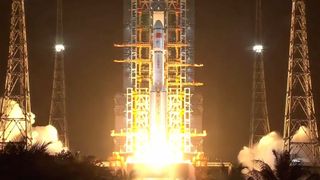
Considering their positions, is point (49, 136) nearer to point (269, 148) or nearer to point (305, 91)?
point (269, 148)

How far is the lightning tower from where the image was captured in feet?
128

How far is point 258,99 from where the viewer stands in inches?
1722

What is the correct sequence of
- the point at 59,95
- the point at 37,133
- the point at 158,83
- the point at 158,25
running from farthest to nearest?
the point at 59,95, the point at 37,133, the point at 158,83, the point at 158,25

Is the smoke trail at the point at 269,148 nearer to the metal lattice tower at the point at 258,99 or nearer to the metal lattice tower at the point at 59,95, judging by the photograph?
the metal lattice tower at the point at 258,99

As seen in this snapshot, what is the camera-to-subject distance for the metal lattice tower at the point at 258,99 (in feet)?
133

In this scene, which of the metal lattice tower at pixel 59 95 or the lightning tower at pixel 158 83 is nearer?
the lightning tower at pixel 158 83

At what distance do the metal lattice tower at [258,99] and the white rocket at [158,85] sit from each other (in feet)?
15.7

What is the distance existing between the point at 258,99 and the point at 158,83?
7.50 m

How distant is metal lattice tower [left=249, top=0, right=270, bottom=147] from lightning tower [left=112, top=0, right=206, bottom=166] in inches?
116

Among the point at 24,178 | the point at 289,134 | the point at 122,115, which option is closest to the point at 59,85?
the point at 122,115

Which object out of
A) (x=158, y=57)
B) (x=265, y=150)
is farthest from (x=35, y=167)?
(x=265, y=150)

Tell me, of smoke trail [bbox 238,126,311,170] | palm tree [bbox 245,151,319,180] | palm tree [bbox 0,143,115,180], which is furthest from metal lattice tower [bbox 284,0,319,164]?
palm tree [bbox 0,143,115,180]

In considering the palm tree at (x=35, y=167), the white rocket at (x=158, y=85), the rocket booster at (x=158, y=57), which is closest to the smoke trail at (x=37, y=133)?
the white rocket at (x=158, y=85)

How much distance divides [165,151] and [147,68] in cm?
527
